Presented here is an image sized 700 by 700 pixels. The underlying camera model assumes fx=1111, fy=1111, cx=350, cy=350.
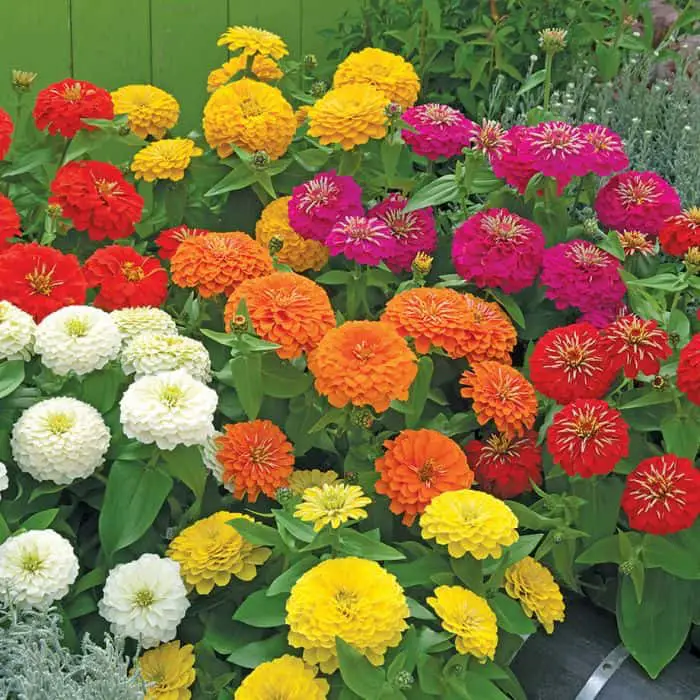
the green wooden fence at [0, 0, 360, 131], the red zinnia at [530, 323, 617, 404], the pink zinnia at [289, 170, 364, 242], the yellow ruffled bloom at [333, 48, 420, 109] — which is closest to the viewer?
the red zinnia at [530, 323, 617, 404]

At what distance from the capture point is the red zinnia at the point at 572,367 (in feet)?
5.02

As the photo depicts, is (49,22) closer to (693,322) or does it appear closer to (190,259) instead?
(190,259)

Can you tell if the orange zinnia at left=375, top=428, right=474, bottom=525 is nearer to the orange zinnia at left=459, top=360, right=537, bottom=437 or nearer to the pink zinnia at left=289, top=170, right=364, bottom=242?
the orange zinnia at left=459, top=360, right=537, bottom=437

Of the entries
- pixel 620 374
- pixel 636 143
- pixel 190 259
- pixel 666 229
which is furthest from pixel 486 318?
pixel 636 143

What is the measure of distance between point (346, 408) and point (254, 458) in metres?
0.14

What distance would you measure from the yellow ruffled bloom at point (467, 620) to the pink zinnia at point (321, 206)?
0.67m

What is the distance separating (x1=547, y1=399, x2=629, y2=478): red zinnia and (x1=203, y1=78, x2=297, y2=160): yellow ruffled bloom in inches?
30.2

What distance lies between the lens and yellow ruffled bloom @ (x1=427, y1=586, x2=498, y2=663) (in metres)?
1.27

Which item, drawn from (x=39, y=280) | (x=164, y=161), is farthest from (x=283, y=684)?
(x=164, y=161)

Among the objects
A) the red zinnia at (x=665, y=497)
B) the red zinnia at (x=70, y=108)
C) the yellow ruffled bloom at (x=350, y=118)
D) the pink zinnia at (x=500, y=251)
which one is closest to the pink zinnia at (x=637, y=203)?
the pink zinnia at (x=500, y=251)

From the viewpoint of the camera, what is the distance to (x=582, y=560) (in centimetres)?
152

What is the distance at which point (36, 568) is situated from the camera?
4.24 ft

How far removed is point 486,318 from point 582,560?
377 millimetres

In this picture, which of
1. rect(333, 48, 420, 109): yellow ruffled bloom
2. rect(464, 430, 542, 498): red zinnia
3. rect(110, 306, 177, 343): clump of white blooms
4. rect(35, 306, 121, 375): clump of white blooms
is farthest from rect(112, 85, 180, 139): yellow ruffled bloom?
rect(464, 430, 542, 498): red zinnia
